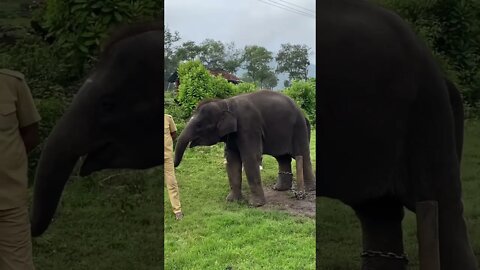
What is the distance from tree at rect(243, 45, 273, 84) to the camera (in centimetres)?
372

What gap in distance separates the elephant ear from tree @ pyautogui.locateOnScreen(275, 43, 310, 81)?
0.39 metres

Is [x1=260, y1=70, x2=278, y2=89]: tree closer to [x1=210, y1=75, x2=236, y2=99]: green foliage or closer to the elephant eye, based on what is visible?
[x1=210, y1=75, x2=236, y2=99]: green foliage

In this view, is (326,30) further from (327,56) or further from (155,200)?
(155,200)

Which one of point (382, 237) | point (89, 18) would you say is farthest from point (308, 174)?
point (89, 18)

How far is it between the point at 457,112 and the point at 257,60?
1.17 meters

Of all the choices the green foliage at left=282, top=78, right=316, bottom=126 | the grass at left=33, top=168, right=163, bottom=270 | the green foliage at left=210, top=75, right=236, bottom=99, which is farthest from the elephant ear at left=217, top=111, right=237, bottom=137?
the grass at left=33, top=168, right=163, bottom=270

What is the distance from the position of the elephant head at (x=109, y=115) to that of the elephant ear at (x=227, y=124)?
43 centimetres

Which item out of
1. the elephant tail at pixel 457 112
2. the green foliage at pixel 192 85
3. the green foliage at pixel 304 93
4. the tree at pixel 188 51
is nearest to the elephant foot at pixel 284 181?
the green foliage at pixel 304 93

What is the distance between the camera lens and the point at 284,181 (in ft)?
13.0

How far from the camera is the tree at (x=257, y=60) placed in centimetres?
372

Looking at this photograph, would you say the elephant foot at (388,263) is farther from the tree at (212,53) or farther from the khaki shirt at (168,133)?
the tree at (212,53)

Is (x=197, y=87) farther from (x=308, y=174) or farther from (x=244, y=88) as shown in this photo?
(x=308, y=174)

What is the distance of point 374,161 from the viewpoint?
3510mm

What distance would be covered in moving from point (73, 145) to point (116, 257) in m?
0.71
